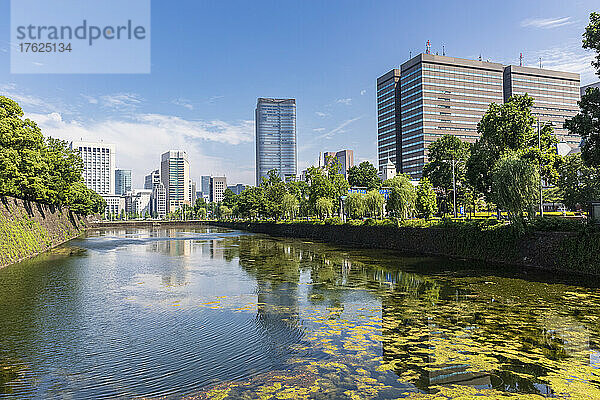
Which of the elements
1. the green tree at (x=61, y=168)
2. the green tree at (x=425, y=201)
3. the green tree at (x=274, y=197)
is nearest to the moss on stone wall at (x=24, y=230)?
the green tree at (x=61, y=168)

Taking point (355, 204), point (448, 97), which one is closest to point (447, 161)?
point (355, 204)

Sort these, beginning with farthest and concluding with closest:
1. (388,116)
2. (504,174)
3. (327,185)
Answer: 1. (388,116)
2. (327,185)
3. (504,174)

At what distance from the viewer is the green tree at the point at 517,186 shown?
93.6 ft

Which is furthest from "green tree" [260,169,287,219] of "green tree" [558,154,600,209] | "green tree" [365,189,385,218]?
"green tree" [558,154,600,209]

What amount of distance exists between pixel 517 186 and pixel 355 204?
32696 millimetres

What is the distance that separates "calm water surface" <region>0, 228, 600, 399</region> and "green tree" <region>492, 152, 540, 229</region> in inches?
249

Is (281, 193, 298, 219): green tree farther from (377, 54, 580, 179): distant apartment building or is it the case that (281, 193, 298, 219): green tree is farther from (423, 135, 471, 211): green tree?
(377, 54, 580, 179): distant apartment building

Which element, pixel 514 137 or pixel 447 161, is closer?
pixel 514 137

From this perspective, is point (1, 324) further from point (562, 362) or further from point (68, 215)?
point (68, 215)

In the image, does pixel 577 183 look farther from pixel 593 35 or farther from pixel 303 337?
pixel 303 337

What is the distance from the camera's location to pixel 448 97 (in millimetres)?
140750

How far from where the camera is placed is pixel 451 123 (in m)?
140

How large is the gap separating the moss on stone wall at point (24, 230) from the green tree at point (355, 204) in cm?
3982

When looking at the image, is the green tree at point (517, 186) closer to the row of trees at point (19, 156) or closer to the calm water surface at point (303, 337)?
the calm water surface at point (303, 337)
